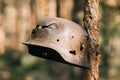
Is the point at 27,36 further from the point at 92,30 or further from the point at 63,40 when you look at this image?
the point at 63,40

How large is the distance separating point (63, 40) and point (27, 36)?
1314 centimetres

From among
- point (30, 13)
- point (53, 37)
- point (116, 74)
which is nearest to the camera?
point (53, 37)

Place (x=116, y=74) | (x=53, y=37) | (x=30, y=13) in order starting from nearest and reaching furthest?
1. (x=53, y=37)
2. (x=116, y=74)
3. (x=30, y=13)

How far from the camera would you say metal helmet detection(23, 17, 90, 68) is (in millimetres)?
4023

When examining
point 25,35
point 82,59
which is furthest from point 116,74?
point 82,59

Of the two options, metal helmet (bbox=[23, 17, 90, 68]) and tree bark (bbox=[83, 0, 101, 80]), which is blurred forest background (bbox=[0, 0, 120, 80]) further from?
metal helmet (bbox=[23, 17, 90, 68])

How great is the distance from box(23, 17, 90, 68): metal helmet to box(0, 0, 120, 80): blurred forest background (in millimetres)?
10382

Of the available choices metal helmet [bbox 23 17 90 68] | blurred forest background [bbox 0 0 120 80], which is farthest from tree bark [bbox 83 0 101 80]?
blurred forest background [bbox 0 0 120 80]

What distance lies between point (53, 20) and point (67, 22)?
4.3 inches

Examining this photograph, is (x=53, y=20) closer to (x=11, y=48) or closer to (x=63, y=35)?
(x=63, y=35)

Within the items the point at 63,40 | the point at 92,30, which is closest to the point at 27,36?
the point at 92,30

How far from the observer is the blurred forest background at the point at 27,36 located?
15141 mm

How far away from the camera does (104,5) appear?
49.3 feet

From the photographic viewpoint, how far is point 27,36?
1716 cm
